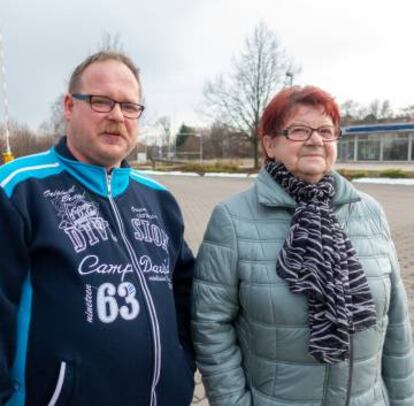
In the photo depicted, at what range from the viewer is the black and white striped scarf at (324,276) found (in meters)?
1.59

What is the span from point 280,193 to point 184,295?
622 millimetres

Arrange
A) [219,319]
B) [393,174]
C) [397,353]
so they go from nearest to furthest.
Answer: [219,319], [397,353], [393,174]

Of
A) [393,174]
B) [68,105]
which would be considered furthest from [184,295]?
[393,174]

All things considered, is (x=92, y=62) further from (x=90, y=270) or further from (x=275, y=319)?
(x=275, y=319)

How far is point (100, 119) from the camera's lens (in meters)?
1.63

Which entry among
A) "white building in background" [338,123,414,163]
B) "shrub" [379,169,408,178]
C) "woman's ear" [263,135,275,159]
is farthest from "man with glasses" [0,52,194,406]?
"white building in background" [338,123,414,163]

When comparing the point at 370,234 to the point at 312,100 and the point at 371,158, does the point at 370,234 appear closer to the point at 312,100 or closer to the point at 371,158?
the point at 312,100

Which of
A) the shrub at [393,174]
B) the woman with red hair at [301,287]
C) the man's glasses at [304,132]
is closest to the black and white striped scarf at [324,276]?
the woman with red hair at [301,287]

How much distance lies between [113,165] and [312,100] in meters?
0.86

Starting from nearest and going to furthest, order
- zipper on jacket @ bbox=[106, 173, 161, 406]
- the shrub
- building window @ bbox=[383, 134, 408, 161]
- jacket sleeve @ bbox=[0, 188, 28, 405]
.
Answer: jacket sleeve @ bbox=[0, 188, 28, 405], zipper on jacket @ bbox=[106, 173, 161, 406], the shrub, building window @ bbox=[383, 134, 408, 161]

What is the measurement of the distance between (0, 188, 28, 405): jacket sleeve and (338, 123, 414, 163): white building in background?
116 ft

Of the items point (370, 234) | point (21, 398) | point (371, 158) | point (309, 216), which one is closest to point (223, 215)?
point (309, 216)

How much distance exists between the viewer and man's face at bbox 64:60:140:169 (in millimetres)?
1642

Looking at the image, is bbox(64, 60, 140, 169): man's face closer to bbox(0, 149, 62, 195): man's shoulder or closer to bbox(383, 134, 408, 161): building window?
bbox(0, 149, 62, 195): man's shoulder
